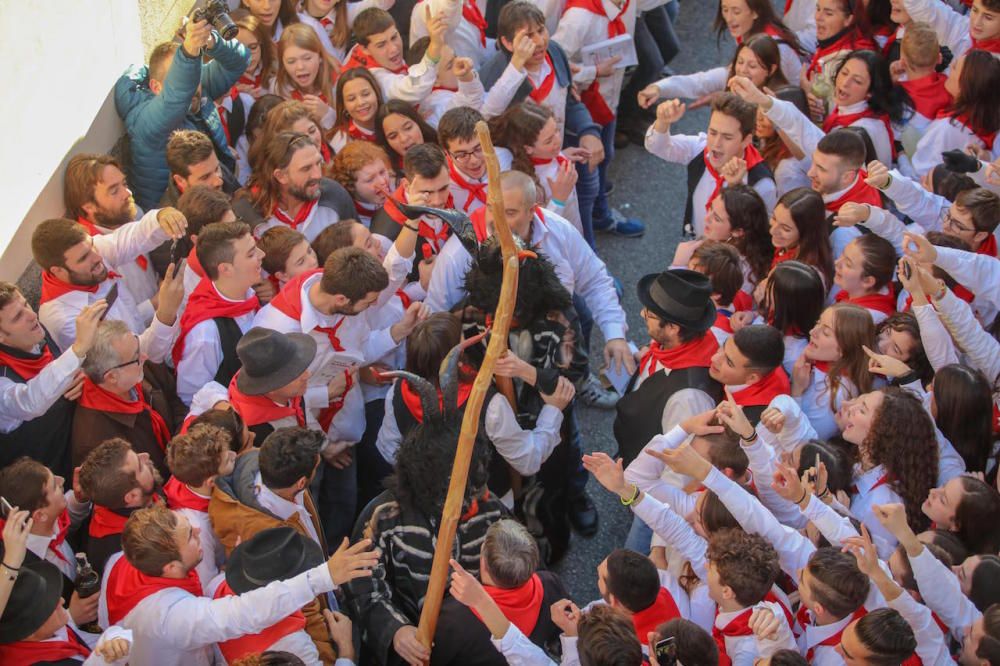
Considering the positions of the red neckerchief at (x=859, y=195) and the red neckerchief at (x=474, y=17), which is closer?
the red neckerchief at (x=859, y=195)

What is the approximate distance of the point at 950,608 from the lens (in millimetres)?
3324

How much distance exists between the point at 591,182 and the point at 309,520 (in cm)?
334

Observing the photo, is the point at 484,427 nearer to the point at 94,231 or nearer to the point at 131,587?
the point at 131,587

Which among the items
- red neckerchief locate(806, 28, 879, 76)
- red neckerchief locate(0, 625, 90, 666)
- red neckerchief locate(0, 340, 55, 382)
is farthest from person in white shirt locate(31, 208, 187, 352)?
red neckerchief locate(806, 28, 879, 76)

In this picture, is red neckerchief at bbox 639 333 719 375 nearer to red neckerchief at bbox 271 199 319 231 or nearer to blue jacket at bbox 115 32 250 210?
red neckerchief at bbox 271 199 319 231

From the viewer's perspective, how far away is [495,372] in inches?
157

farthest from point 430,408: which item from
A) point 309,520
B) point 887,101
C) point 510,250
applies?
point 887,101

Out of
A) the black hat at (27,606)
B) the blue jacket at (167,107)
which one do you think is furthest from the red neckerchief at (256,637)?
the blue jacket at (167,107)

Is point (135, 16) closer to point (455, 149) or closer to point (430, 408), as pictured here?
point (455, 149)

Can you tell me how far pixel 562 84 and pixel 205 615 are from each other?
4.02m

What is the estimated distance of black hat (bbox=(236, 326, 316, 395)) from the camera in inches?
153

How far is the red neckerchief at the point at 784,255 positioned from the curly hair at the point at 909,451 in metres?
1.19

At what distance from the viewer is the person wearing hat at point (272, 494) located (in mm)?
3457

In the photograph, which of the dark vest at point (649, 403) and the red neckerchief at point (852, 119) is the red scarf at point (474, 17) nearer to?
the red neckerchief at point (852, 119)
